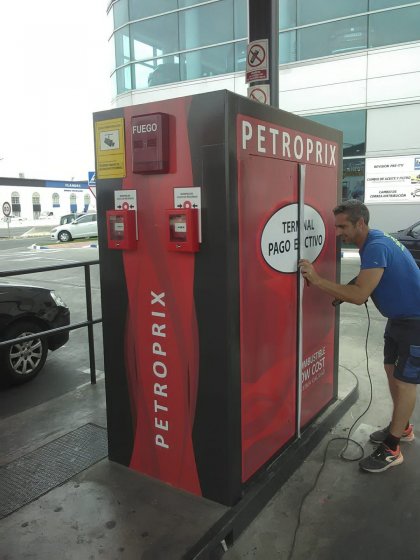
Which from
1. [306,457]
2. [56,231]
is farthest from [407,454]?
[56,231]

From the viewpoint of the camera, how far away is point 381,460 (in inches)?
127

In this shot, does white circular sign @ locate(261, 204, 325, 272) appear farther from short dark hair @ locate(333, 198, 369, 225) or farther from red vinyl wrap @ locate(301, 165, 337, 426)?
short dark hair @ locate(333, 198, 369, 225)

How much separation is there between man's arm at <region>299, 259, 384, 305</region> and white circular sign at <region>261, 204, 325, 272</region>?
0.31 ft

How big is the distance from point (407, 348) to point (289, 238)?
1067 mm

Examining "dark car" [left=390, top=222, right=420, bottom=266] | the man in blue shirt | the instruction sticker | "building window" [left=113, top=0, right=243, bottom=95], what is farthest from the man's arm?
"building window" [left=113, top=0, right=243, bottom=95]

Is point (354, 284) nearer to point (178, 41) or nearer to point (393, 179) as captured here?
point (393, 179)

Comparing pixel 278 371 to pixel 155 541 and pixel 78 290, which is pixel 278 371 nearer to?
pixel 155 541

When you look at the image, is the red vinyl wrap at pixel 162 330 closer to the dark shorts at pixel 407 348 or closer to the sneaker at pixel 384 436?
the dark shorts at pixel 407 348

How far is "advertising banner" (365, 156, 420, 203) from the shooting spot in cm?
1417

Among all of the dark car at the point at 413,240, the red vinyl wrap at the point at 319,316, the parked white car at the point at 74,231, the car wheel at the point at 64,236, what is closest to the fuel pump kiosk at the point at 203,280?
the red vinyl wrap at the point at 319,316

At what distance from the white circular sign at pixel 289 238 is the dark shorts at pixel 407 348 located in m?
0.74

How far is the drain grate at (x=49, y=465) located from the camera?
288 cm

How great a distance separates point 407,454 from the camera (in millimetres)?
3430

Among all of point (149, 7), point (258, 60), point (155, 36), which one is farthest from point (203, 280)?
point (149, 7)
